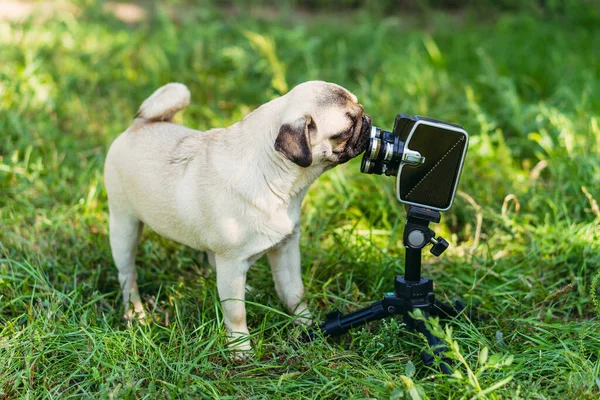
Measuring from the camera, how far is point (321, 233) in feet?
13.3

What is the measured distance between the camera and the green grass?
287 centimetres

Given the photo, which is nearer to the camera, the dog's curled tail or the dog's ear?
the dog's ear

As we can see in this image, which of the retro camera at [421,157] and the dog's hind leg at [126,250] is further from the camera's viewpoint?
the dog's hind leg at [126,250]

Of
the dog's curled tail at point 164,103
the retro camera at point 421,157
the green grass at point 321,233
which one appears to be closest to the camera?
the retro camera at point 421,157

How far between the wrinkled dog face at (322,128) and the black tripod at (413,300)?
1.40ft

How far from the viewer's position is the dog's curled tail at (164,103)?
11.7 feet

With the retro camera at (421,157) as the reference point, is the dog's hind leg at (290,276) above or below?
below

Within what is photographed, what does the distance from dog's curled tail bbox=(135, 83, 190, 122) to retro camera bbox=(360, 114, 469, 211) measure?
1224 millimetres

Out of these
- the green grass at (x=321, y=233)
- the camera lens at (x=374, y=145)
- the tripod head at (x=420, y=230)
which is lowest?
the green grass at (x=321, y=233)

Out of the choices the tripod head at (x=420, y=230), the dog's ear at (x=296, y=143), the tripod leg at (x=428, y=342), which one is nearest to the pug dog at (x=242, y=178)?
the dog's ear at (x=296, y=143)

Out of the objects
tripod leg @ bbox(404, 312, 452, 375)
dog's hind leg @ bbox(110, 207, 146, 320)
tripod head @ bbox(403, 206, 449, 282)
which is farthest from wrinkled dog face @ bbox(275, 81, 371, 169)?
dog's hind leg @ bbox(110, 207, 146, 320)

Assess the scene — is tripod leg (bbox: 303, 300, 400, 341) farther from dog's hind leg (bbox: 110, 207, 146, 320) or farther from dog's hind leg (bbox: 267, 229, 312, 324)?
dog's hind leg (bbox: 110, 207, 146, 320)

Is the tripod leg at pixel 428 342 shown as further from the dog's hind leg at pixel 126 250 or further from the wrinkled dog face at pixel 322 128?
the dog's hind leg at pixel 126 250

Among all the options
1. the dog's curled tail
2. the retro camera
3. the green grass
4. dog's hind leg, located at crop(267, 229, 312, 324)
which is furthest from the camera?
the dog's curled tail
